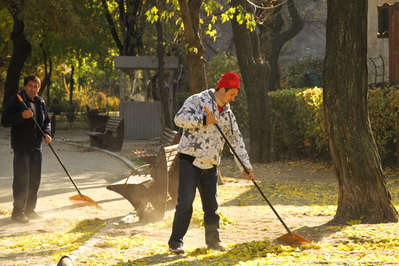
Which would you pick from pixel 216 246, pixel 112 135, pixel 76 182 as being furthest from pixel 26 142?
pixel 112 135

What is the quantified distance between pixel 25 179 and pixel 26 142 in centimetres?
49

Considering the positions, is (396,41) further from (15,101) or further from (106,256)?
(106,256)

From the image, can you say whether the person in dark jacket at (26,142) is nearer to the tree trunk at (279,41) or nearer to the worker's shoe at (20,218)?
the worker's shoe at (20,218)

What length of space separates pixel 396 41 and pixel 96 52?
1778 centimetres

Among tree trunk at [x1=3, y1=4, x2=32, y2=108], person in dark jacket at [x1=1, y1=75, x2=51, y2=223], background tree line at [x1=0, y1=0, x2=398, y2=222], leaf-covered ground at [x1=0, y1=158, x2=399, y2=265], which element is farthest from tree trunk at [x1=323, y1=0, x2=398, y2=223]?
tree trunk at [x1=3, y1=4, x2=32, y2=108]

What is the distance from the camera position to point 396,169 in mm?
13117

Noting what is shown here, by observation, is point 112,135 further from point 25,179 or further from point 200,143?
point 200,143

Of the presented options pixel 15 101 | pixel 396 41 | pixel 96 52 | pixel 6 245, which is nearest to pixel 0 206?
pixel 15 101

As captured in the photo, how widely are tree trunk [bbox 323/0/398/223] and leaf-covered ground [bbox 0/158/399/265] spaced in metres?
0.30

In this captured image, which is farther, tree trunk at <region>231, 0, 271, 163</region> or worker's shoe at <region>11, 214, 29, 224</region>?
tree trunk at <region>231, 0, 271, 163</region>

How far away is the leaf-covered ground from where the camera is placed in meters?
6.10

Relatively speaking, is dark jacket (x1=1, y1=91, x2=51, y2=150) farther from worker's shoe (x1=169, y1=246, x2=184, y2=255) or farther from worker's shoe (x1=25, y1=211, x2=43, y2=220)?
worker's shoe (x1=169, y1=246, x2=184, y2=255)

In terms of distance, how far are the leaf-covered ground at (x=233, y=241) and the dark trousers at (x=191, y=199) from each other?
19 centimetres

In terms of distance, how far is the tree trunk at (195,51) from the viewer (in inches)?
476
